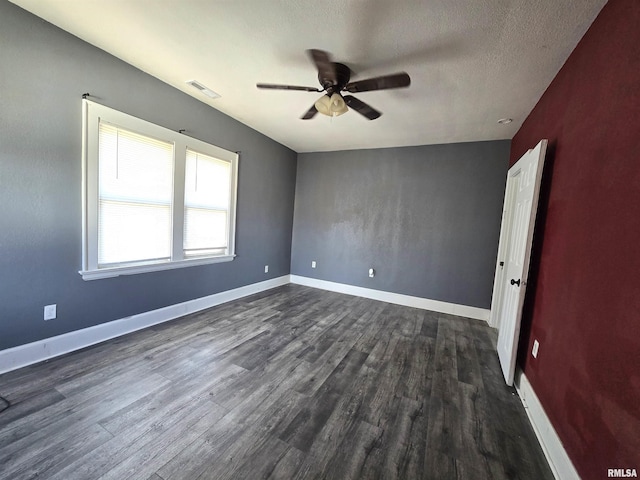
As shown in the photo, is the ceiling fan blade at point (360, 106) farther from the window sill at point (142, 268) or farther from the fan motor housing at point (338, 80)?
the window sill at point (142, 268)

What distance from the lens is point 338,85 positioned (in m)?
2.12

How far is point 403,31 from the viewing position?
5.69 feet

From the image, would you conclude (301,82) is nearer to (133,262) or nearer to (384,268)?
(133,262)

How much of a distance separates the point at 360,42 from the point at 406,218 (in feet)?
9.59

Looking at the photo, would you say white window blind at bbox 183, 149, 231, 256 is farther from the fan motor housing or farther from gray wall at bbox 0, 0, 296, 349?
the fan motor housing

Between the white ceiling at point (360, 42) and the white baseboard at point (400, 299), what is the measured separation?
2725mm

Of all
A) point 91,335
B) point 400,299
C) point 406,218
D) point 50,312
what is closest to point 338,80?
point 406,218

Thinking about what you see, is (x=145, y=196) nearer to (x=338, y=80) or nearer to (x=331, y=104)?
(x=331, y=104)

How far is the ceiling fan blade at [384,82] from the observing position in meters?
1.79

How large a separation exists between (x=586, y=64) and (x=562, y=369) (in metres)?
1.96

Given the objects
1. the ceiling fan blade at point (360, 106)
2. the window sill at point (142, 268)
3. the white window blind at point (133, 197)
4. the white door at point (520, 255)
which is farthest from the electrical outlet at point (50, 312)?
the white door at point (520, 255)

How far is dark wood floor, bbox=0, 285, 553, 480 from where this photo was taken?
4.32ft

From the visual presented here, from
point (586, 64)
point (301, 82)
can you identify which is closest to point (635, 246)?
point (586, 64)

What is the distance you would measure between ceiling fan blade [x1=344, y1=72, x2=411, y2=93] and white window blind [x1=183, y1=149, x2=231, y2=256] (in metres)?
2.26
